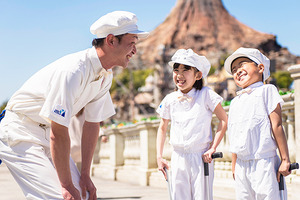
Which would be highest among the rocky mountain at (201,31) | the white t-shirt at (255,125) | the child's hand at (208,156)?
the rocky mountain at (201,31)

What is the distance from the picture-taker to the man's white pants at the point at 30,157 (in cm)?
265

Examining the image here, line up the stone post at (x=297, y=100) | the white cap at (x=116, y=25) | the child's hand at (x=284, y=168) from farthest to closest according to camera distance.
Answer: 1. the stone post at (x=297, y=100)
2. the child's hand at (x=284, y=168)
3. the white cap at (x=116, y=25)

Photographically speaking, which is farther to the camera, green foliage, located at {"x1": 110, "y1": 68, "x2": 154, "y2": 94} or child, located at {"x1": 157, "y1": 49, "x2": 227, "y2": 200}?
green foliage, located at {"x1": 110, "y1": 68, "x2": 154, "y2": 94}

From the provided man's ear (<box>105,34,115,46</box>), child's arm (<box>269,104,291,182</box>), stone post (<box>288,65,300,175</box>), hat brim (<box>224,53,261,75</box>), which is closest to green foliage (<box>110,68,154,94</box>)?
stone post (<box>288,65,300,175</box>)

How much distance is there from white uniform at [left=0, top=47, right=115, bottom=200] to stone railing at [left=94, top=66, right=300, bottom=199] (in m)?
3.62

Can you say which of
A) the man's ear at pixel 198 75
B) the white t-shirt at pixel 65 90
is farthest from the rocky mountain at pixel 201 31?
the white t-shirt at pixel 65 90

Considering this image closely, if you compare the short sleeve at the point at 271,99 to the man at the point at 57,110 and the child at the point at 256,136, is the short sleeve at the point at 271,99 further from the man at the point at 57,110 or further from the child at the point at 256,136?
the man at the point at 57,110

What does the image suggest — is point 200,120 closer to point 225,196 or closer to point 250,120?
point 250,120

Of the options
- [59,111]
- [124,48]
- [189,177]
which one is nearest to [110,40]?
[124,48]

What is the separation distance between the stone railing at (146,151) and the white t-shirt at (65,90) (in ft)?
11.4

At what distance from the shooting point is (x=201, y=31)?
A: 164875 mm

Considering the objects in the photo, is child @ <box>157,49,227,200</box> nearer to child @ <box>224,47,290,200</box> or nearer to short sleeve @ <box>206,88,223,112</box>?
short sleeve @ <box>206,88,223,112</box>

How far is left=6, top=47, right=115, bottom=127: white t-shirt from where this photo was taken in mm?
2574

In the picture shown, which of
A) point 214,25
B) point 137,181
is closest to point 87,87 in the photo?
point 137,181
